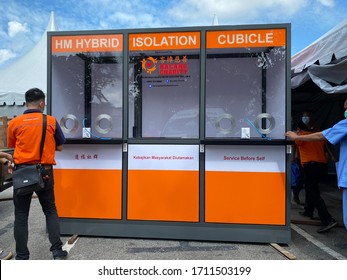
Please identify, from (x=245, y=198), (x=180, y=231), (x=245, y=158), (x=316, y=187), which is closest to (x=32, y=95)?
(x=180, y=231)

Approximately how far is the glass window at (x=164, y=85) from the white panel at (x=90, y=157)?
0.36 m

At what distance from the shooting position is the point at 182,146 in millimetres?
3834

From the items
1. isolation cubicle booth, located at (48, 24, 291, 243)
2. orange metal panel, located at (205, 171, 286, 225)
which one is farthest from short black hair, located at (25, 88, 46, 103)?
orange metal panel, located at (205, 171, 286, 225)

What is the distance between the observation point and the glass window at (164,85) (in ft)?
12.8

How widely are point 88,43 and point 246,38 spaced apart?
203 cm

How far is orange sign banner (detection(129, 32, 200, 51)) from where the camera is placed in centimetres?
382

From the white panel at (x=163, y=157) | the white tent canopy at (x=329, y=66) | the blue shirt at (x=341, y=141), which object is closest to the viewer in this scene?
the blue shirt at (x=341, y=141)

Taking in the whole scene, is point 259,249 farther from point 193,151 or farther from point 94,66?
point 94,66

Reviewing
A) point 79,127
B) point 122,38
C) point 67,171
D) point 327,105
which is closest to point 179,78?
point 122,38

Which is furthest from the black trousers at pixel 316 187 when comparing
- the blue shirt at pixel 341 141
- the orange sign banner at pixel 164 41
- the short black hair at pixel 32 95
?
the short black hair at pixel 32 95

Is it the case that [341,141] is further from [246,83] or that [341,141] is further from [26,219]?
[26,219]

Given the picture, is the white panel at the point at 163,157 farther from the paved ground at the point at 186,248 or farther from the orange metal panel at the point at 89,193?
the paved ground at the point at 186,248

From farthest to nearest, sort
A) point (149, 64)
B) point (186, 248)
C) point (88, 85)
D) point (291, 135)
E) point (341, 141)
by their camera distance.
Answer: point (88, 85)
point (149, 64)
point (186, 248)
point (291, 135)
point (341, 141)

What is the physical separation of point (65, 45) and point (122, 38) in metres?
0.77
